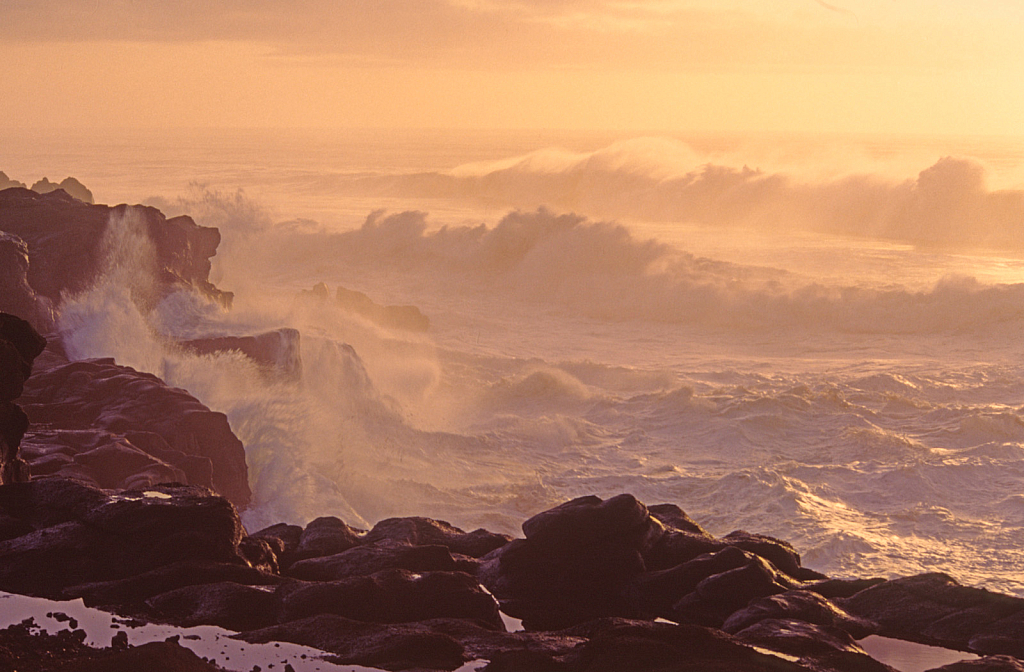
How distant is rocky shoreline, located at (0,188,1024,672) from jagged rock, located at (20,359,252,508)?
0.23ft

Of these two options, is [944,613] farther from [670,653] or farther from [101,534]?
[101,534]

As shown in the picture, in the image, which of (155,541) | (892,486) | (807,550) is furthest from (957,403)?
(155,541)

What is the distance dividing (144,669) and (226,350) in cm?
1569

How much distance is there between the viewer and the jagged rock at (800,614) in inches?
425

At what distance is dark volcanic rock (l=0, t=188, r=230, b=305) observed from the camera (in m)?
23.3

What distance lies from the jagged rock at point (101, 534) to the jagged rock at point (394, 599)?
137 cm

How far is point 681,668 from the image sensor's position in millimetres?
9172

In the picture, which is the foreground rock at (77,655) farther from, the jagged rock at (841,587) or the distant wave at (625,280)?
the distant wave at (625,280)

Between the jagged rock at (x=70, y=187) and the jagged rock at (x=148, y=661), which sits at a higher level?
the jagged rock at (x=70, y=187)

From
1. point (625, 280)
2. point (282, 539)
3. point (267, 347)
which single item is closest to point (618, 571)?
point (282, 539)

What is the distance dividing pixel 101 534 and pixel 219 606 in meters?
1.99

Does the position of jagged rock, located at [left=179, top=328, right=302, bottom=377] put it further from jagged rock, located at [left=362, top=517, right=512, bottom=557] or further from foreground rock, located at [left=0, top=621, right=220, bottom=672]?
foreground rock, located at [left=0, top=621, right=220, bottom=672]

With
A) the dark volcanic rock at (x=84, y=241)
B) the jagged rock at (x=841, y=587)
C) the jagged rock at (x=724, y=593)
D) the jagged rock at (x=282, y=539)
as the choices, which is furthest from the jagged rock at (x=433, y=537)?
the dark volcanic rock at (x=84, y=241)

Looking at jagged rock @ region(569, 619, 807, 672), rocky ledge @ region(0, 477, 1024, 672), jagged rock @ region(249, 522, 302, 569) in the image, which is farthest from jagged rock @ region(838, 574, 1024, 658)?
jagged rock @ region(249, 522, 302, 569)
